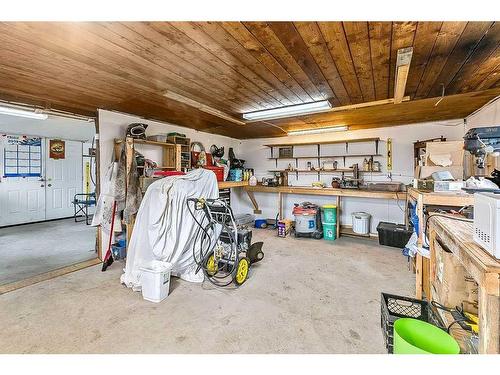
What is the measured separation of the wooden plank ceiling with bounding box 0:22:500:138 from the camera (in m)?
1.65

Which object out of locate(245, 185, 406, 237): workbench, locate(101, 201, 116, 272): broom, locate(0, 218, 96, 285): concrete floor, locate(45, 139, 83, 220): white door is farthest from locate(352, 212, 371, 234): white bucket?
locate(45, 139, 83, 220): white door

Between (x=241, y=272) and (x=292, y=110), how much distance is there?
93.6 inches

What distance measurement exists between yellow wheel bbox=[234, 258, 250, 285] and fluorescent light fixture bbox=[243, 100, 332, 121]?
7.34ft

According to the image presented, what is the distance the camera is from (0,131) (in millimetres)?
5664

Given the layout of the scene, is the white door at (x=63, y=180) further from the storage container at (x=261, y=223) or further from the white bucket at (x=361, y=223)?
the white bucket at (x=361, y=223)

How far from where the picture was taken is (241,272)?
9.15 ft

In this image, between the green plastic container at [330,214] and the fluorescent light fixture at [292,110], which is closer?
the fluorescent light fixture at [292,110]

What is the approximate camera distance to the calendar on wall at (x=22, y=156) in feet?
19.1

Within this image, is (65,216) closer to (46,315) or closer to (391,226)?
(46,315)

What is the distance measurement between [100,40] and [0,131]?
6257 millimetres

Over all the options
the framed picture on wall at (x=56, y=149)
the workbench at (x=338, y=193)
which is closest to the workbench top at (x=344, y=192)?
the workbench at (x=338, y=193)

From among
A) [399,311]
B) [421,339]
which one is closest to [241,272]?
[399,311]

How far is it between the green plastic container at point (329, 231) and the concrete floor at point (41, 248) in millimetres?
4225

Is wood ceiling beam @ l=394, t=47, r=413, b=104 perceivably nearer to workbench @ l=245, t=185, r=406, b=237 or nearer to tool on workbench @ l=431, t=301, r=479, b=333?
tool on workbench @ l=431, t=301, r=479, b=333
